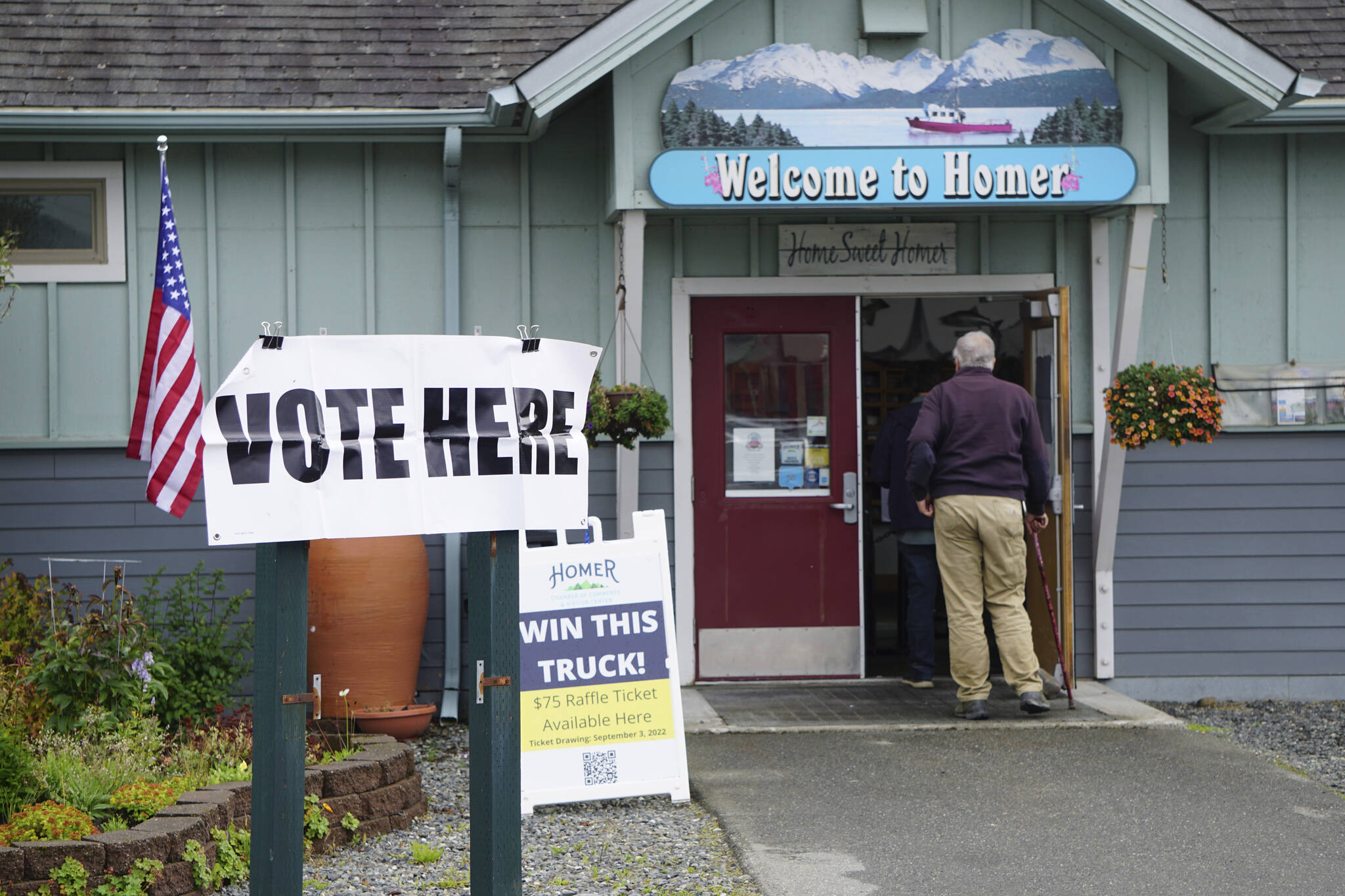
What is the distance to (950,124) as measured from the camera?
6.86 m

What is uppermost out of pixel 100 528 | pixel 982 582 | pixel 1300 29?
pixel 1300 29

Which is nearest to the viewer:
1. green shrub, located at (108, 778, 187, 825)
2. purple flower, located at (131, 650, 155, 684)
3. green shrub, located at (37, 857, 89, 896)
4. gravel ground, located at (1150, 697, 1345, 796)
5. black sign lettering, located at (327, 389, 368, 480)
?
black sign lettering, located at (327, 389, 368, 480)

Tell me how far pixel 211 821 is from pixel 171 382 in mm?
2659

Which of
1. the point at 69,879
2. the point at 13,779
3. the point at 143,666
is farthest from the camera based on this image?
the point at 143,666

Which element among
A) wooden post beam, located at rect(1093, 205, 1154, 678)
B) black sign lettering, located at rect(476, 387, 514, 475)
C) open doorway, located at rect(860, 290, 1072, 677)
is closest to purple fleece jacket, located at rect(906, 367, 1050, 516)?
open doorway, located at rect(860, 290, 1072, 677)

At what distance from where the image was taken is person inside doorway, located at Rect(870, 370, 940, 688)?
7.89 meters

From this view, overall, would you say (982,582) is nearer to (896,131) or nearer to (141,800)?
(896,131)

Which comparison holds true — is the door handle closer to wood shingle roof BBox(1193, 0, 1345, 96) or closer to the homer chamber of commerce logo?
the homer chamber of commerce logo

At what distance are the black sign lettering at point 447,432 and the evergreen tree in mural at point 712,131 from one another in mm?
3774

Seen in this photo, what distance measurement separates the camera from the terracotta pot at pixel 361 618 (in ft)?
21.8

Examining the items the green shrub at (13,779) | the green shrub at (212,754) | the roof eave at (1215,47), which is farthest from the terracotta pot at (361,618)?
the roof eave at (1215,47)

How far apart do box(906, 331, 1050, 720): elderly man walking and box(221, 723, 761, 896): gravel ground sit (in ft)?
6.66

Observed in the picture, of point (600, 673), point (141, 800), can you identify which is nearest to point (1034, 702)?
point (600, 673)

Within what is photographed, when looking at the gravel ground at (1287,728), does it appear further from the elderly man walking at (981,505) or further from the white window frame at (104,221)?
the white window frame at (104,221)
